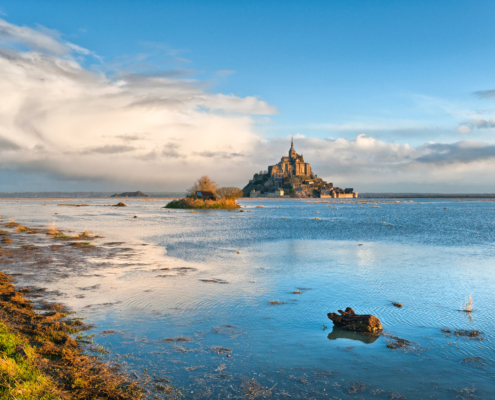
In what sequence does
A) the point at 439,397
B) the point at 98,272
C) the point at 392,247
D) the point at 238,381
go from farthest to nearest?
the point at 392,247, the point at 98,272, the point at 238,381, the point at 439,397

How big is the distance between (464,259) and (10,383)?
21426 millimetres

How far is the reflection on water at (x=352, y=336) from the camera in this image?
831 centimetres

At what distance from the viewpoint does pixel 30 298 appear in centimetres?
1092

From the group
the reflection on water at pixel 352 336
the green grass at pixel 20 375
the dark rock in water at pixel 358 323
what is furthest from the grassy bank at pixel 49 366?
the dark rock in water at pixel 358 323

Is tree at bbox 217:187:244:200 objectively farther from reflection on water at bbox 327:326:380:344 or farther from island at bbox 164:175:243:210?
reflection on water at bbox 327:326:380:344

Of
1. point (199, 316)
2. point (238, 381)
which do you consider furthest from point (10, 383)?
point (199, 316)

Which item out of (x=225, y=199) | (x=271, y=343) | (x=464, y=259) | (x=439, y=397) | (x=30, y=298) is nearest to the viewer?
(x=439, y=397)

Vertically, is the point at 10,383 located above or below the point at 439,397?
above

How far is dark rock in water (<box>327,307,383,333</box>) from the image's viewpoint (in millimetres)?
8664

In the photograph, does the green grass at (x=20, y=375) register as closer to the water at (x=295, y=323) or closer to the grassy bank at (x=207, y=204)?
the water at (x=295, y=323)

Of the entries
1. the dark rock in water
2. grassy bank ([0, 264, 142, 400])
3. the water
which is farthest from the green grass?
the dark rock in water

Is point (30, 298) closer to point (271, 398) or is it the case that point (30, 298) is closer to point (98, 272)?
point (98, 272)

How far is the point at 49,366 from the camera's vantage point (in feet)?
20.9

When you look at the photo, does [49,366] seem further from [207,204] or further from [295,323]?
[207,204]
